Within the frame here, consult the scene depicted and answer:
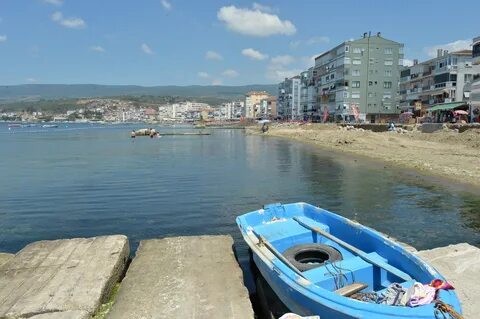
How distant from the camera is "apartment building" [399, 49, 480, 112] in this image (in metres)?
80.0

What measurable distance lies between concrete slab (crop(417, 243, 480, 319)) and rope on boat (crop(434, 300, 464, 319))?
1.45 m

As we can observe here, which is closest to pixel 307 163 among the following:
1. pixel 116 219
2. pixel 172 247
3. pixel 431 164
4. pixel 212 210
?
pixel 431 164

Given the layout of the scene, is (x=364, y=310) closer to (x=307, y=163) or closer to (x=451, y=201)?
(x=451, y=201)

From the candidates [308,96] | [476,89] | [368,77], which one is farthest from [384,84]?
[476,89]

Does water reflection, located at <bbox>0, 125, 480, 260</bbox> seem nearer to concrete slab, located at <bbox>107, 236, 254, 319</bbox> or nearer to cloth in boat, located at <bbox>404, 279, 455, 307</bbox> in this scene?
concrete slab, located at <bbox>107, 236, 254, 319</bbox>

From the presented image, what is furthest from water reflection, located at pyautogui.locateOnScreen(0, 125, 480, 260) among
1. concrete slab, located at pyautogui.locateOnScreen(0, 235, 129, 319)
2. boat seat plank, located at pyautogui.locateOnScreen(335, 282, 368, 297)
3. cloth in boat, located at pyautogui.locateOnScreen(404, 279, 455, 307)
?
cloth in boat, located at pyautogui.locateOnScreen(404, 279, 455, 307)

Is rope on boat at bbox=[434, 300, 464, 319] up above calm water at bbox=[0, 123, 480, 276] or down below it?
above

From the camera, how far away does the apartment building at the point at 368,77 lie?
105188mm

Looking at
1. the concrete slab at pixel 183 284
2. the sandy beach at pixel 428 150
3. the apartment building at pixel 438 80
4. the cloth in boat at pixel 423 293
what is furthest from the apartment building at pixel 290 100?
the cloth in boat at pixel 423 293

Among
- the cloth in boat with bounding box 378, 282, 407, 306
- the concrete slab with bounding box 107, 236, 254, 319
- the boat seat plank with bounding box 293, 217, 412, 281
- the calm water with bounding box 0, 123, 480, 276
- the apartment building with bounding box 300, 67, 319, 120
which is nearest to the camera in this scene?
the cloth in boat with bounding box 378, 282, 407, 306

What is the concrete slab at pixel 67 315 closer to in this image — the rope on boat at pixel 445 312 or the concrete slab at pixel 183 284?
the concrete slab at pixel 183 284

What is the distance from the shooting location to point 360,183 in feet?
86.1

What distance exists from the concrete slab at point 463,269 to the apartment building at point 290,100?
14245 centimetres

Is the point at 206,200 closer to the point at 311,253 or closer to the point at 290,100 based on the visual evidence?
the point at 311,253
